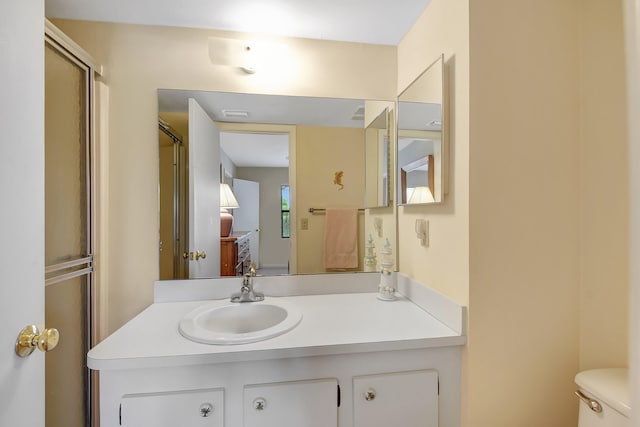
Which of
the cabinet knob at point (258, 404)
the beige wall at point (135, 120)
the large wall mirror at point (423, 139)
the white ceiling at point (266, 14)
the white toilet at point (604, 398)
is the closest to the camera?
the white toilet at point (604, 398)

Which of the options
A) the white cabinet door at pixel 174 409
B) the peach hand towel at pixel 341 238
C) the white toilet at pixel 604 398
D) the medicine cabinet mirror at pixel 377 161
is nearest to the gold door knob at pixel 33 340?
the white cabinet door at pixel 174 409

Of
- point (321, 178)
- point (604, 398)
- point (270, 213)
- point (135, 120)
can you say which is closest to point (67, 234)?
point (135, 120)

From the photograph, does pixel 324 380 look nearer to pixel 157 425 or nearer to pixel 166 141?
pixel 157 425

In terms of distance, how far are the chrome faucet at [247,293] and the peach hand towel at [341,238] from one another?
0.39m

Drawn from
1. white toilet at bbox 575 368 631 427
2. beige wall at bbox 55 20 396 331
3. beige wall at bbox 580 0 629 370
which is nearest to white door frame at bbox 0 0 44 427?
beige wall at bbox 55 20 396 331

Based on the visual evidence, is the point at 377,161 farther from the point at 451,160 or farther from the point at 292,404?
the point at 292,404

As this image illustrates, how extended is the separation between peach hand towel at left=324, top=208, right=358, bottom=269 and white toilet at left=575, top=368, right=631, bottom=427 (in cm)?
96

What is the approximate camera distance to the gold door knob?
2.05 feet

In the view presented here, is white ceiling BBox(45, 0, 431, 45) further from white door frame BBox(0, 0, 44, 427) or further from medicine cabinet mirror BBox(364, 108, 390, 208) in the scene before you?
white door frame BBox(0, 0, 44, 427)

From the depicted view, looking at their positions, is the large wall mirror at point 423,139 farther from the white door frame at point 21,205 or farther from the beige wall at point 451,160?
the white door frame at point 21,205

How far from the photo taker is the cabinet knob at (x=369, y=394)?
3.16 feet

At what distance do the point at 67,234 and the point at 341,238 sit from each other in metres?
1.25

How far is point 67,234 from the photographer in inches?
47.2

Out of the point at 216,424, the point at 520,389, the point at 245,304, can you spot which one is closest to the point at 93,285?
the point at 245,304
